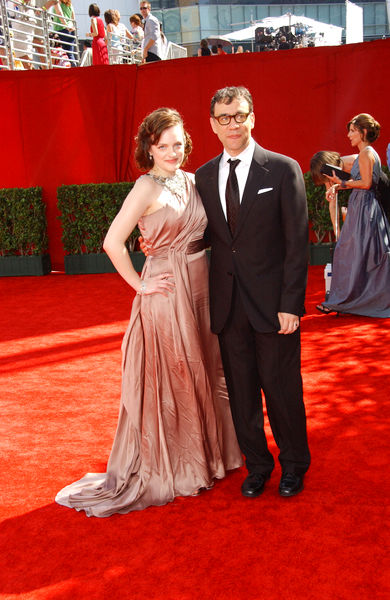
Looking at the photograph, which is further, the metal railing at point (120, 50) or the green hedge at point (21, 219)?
the metal railing at point (120, 50)

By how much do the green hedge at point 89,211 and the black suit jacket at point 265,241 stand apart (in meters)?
7.30

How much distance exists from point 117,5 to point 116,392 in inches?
1032

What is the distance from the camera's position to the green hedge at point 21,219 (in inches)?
423

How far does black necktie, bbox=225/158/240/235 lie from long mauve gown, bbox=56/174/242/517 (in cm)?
18

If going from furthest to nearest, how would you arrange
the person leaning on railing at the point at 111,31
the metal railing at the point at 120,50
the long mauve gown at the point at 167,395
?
the metal railing at the point at 120,50 → the person leaning on railing at the point at 111,31 → the long mauve gown at the point at 167,395

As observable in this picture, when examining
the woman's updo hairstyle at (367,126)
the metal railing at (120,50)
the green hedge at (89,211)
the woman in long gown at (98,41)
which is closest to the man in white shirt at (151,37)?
the metal railing at (120,50)

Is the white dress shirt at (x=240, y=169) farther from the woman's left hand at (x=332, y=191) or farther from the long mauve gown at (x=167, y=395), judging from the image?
the woman's left hand at (x=332, y=191)

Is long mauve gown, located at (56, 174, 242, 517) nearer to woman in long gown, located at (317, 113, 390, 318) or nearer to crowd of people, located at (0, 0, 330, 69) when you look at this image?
woman in long gown, located at (317, 113, 390, 318)

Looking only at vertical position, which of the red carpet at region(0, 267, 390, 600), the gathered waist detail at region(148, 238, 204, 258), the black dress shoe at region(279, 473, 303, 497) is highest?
the gathered waist detail at region(148, 238, 204, 258)

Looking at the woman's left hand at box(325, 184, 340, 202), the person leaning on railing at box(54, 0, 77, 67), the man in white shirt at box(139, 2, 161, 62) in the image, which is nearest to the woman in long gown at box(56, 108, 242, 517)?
the woman's left hand at box(325, 184, 340, 202)

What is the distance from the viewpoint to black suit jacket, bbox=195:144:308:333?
9.91 feet

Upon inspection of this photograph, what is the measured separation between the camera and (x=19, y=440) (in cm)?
425

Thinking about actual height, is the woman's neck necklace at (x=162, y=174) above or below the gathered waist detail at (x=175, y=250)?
above

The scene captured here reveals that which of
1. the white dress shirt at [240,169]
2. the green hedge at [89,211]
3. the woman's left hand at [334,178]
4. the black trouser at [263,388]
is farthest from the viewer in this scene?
the green hedge at [89,211]
